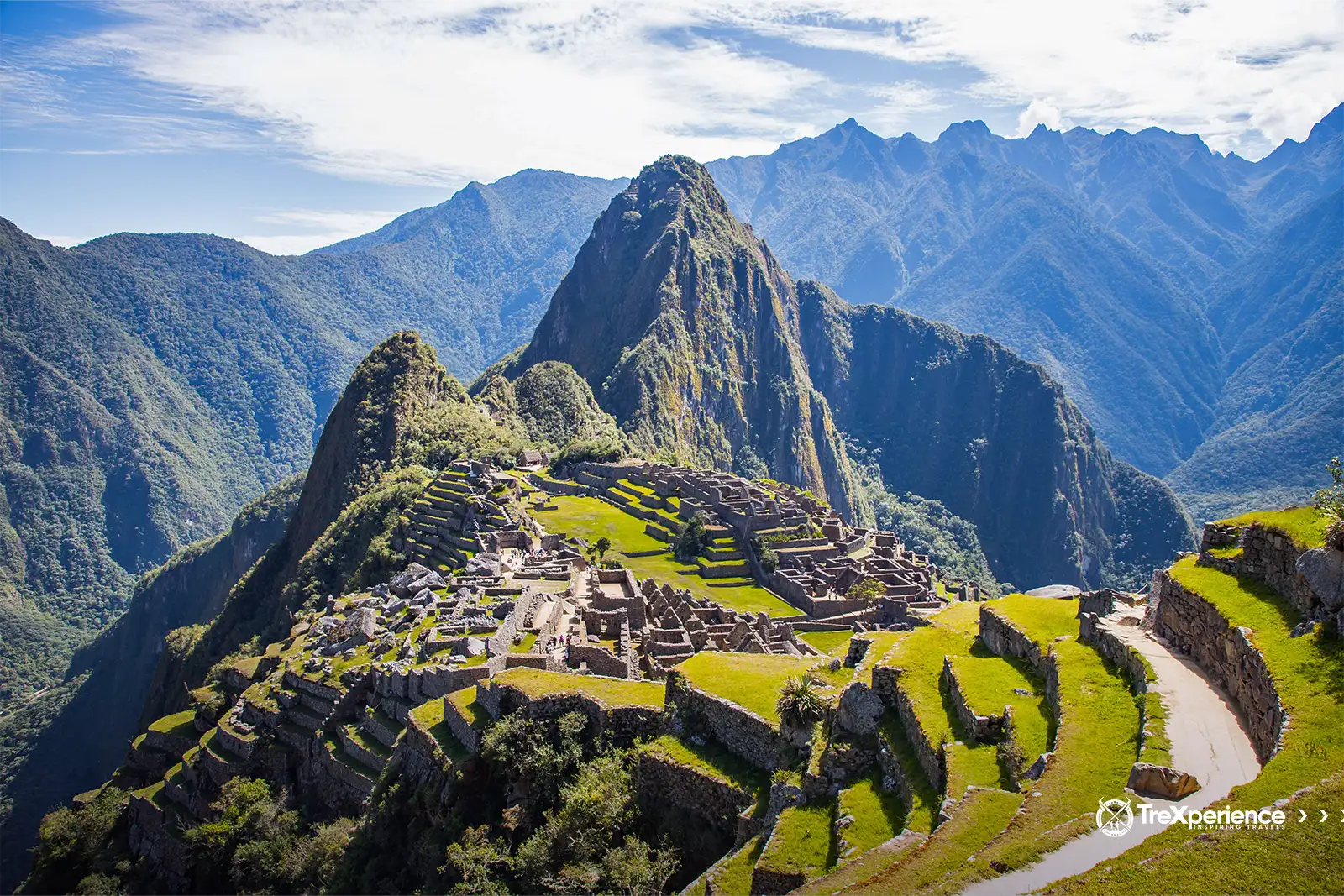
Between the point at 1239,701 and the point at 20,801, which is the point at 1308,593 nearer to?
the point at 1239,701

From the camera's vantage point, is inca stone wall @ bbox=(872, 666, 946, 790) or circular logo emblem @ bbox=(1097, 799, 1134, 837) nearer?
circular logo emblem @ bbox=(1097, 799, 1134, 837)

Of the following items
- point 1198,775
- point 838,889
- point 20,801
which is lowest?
point 20,801

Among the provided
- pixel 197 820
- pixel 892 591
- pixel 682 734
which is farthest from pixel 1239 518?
pixel 892 591

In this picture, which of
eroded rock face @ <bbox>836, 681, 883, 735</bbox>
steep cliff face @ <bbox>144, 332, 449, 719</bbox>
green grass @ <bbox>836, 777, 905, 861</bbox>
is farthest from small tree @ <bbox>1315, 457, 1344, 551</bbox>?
steep cliff face @ <bbox>144, 332, 449, 719</bbox>

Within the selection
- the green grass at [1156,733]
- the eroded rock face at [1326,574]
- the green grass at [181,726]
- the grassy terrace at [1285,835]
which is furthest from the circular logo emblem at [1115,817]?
the green grass at [181,726]

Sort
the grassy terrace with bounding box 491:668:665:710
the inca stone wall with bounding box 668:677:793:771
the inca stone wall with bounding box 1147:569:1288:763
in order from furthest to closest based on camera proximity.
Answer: the grassy terrace with bounding box 491:668:665:710 → the inca stone wall with bounding box 668:677:793:771 → the inca stone wall with bounding box 1147:569:1288:763

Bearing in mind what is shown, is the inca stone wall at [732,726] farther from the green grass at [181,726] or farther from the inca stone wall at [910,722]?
the green grass at [181,726]

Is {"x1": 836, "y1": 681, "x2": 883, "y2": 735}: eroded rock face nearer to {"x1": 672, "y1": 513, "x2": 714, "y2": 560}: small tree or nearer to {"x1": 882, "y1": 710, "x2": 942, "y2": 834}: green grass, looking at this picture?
{"x1": 882, "y1": 710, "x2": 942, "y2": 834}: green grass
